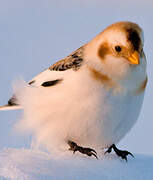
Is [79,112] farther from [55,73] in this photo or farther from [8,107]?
[8,107]

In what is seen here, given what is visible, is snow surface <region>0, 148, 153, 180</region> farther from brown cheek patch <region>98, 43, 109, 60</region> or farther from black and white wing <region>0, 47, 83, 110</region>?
brown cheek patch <region>98, 43, 109, 60</region>

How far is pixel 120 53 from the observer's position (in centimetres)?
549

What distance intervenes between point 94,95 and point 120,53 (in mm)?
545

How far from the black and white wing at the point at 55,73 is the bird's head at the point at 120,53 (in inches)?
8.4

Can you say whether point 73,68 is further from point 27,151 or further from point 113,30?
point 27,151

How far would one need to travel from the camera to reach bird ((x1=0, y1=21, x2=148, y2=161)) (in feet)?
18.1

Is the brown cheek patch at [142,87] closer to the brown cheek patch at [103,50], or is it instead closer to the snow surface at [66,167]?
the brown cheek patch at [103,50]

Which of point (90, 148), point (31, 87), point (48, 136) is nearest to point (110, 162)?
point (90, 148)

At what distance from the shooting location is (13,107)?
632 cm

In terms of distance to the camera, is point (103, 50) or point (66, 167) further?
point (103, 50)

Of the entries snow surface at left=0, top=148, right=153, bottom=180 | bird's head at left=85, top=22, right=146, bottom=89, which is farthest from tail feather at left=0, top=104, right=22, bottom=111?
bird's head at left=85, top=22, right=146, bottom=89

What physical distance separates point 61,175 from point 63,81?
135 cm

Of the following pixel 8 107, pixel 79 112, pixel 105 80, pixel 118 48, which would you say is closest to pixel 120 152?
pixel 79 112

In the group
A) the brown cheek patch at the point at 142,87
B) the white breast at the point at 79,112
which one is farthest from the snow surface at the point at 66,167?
the brown cheek patch at the point at 142,87
